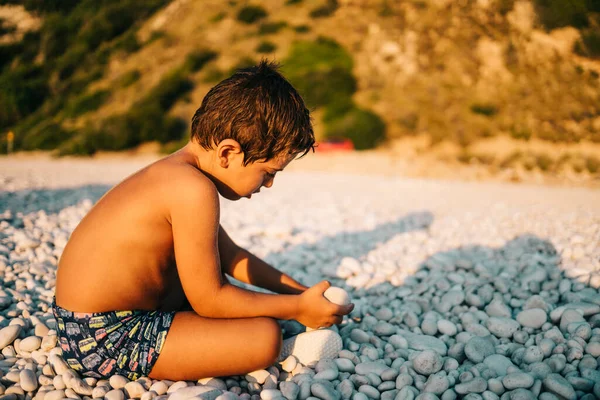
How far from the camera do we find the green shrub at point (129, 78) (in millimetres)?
21922

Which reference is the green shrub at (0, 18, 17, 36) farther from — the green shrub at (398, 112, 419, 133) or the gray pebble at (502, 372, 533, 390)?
the gray pebble at (502, 372, 533, 390)

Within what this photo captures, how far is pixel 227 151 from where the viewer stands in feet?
6.49

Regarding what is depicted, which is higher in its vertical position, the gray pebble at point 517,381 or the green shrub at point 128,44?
the gray pebble at point 517,381

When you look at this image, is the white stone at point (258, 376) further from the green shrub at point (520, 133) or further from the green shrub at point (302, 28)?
the green shrub at point (302, 28)

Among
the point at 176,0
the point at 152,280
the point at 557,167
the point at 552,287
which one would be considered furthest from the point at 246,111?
the point at 176,0

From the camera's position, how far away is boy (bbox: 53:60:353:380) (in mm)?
1879

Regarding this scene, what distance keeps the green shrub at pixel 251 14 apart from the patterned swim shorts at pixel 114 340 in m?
25.1

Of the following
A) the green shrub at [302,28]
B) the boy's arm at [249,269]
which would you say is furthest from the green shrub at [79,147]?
the boy's arm at [249,269]

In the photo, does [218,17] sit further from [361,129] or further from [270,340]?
[270,340]

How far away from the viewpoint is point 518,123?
14906mm

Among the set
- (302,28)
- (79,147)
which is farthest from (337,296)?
(302,28)

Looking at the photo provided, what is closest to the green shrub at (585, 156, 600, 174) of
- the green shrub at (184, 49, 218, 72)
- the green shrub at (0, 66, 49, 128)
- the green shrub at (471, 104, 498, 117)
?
the green shrub at (471, 104, 498, 117)

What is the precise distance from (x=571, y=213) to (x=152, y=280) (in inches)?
202

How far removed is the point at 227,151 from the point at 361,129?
50.5 ft
